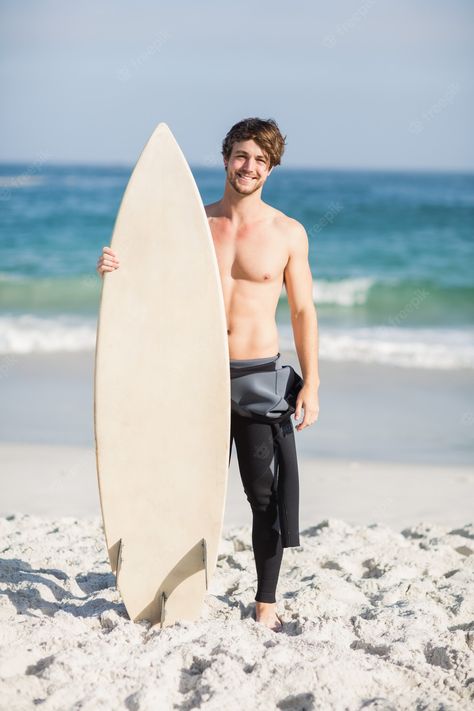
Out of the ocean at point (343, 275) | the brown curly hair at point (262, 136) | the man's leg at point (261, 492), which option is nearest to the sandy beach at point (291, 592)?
the man's leg at point (261, 492)

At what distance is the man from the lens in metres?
2.92

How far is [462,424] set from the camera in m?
6.33

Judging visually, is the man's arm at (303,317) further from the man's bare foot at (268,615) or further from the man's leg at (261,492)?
the man's bare foot at (268,615)

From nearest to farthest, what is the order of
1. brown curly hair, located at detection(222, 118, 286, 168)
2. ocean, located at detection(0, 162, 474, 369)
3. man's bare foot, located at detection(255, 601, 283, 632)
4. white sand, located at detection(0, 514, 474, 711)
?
1. white sand, located at detection(0, 514, 474, 711)
2. brown curly hair, located at detection(222, 118, 286, 168)
3. man's bare foot, located at detection(255, 601, 283, 632)
4. ocean, located at detection(0, 162, 474, 369)

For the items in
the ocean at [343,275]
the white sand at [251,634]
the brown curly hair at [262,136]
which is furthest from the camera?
the ocean at [343,275]

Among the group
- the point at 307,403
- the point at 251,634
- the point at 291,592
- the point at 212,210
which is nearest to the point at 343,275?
the point at 291,592

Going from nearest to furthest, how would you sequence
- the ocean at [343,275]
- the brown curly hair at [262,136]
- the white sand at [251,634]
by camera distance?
the white sand at [251,634]
the brown curly hair at [262,136]
the ocean at [343,275]

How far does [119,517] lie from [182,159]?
1.22 metres

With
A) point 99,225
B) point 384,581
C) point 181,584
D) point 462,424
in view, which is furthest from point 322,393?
point 99,225

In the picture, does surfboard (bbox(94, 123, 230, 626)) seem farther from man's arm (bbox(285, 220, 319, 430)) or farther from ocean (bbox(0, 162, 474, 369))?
ocean (bbox(0, 162, 474, 369))

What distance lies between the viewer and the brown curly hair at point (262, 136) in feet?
9.47

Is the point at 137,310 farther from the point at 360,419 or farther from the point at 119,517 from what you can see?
the point at 360,419

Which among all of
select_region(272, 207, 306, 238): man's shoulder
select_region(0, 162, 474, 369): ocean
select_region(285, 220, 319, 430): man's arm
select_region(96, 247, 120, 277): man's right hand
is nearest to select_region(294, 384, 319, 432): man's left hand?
select_region(285, 220, 319, 430): man's arm

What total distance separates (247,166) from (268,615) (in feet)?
4.93
